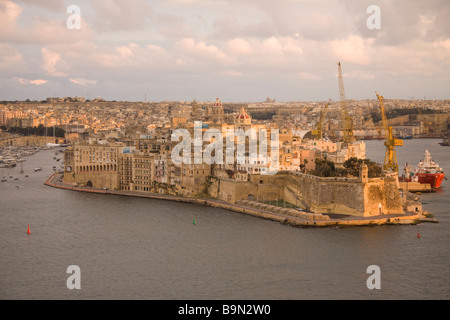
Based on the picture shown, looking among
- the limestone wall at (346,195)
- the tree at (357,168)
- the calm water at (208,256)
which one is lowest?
the calm water at (208,256)

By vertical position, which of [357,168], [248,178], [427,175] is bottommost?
[427,175]

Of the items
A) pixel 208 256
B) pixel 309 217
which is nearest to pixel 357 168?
pixel 309 217

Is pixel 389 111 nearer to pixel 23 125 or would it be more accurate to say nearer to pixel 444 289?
pixel 23 125

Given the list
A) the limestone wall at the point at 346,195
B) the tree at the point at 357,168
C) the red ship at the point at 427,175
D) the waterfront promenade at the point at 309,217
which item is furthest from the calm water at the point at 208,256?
the red ship at the point at 427,175

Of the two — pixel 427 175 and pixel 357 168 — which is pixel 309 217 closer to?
pixel 357 168

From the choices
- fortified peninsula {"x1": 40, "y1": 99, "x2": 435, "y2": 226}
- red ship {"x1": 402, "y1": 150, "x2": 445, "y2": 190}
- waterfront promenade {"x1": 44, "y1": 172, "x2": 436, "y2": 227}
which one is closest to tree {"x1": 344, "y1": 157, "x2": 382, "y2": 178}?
fortified peninsula {"x1": 40, "y1": 99, "x2": 435, "y2": 226}

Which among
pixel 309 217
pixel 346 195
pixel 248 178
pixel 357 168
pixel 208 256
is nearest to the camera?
pixel 208 256

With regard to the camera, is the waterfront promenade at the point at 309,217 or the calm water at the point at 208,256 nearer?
the calm water at the point at 208,256

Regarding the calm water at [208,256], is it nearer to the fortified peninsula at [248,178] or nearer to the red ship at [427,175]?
the fortified peninsula at [248,178]

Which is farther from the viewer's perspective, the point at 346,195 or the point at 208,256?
the point at 346,195
